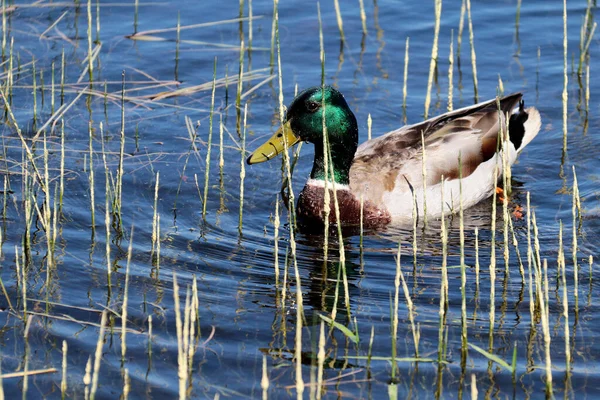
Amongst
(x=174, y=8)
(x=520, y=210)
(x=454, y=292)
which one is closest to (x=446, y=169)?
(x=520, y=210)

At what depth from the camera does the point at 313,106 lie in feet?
28.6

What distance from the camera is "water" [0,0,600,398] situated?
6121 millimetres

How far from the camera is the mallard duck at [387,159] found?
28.8 ft

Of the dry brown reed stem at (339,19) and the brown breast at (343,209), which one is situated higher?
the dry brown reed stem at (339,19)

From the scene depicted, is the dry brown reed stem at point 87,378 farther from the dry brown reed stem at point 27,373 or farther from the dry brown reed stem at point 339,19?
the dry brown reed stem at point 339,19

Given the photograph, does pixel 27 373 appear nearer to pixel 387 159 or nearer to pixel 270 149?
pixel 270 149

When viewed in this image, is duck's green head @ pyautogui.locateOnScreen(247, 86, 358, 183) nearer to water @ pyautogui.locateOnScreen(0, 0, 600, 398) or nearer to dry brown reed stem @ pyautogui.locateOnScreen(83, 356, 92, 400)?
water @ pyautogui.locateOnScreen(0, 0, 600, 398)

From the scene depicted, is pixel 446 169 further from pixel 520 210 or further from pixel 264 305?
pixel 264 305

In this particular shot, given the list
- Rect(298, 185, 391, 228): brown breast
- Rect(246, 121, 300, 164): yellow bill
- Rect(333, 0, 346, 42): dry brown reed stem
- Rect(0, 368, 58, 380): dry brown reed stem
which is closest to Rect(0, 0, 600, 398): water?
Rect(0, 368, 58, 380): dry brown reed stem

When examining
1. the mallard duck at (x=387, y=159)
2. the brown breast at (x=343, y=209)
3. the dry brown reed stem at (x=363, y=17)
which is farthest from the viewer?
the dry brown reed stem at (x=363, y=17)

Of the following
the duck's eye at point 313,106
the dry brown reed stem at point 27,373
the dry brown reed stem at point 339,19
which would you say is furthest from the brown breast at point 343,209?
the dry brown reed stem at point 27,373

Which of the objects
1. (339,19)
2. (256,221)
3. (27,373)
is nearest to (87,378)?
(27,373)

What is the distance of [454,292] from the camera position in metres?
7.21

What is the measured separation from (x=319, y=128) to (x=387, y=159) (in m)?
0.73
